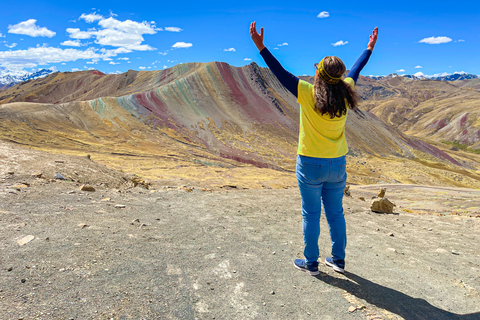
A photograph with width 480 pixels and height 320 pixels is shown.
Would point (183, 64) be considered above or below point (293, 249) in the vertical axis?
above

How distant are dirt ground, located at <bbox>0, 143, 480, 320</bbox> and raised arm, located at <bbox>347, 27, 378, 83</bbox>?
2194mm

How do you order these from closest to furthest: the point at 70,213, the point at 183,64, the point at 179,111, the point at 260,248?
the point at 260,248, the point at 70,213, the point at 179,111, the point at 183,64

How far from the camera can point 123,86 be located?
50938 mm

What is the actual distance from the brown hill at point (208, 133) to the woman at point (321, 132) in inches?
406

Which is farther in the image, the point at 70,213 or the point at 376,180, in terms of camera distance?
the point at 376,180

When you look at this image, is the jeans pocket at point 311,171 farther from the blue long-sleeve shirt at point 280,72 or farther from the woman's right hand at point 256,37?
the woman's right hand at point 256,37

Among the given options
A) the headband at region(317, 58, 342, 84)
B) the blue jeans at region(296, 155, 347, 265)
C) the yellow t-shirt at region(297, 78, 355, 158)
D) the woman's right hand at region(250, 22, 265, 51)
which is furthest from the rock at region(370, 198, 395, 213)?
the woman's right hand at region(250, 22, 265, 51)

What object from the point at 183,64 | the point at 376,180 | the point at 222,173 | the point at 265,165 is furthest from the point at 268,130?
the point at 183,64

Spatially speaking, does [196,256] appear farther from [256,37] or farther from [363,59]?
[363,59]

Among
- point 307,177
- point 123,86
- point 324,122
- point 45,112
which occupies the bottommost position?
point 307,177

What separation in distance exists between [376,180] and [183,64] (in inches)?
1422

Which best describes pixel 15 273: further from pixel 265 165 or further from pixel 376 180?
pixel 376 180

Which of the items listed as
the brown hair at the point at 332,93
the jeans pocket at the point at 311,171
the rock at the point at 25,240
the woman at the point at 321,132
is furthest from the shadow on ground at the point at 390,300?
the rock at the point at 25,240

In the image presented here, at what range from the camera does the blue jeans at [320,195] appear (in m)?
2.64
